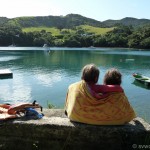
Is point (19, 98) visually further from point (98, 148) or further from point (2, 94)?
point (98, 148)

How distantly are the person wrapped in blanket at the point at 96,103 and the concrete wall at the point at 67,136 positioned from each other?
149 millimetres

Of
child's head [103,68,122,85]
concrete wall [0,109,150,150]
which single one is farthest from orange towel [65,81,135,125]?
child's head [103,68,122,85]

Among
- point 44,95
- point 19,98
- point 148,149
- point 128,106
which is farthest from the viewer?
point 44,95

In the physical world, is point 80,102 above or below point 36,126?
above

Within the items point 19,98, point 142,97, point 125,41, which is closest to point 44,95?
point 19,98

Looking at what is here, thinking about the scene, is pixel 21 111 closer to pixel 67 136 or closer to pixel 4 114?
A: pixel 4 114

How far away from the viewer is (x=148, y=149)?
5.31 meters

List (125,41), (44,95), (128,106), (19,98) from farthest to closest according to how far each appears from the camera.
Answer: (125,41) < (44,95) < (19,98) < (128,106)

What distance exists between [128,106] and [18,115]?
2.23m

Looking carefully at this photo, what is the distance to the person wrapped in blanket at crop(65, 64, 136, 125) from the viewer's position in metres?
5.50

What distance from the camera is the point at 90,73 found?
5.63 m

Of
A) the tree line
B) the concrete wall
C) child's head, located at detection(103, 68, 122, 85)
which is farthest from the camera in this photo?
the tree line

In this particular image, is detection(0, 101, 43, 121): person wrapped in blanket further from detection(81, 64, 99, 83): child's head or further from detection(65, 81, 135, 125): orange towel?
detection(81, 64, 99, 83): child's head

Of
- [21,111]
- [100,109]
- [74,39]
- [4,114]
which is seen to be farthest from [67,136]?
[74,39]
